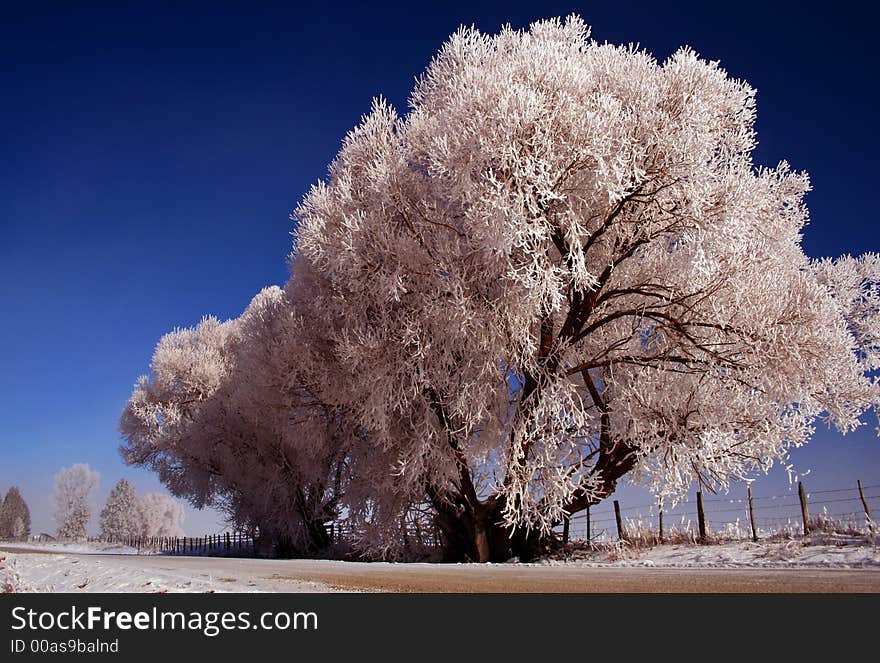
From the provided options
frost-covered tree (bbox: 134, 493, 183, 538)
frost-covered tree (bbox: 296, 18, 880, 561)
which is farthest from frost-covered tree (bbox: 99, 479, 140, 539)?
frost-covered tree (bbox: 296, 18, 880, 561)

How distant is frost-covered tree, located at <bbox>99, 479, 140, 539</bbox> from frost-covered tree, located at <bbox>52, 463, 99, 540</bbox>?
1.78 meters

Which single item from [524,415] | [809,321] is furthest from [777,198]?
[524,415]

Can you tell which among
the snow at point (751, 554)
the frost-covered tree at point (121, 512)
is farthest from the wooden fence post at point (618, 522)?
the frost-covered tree at point (121, 512)

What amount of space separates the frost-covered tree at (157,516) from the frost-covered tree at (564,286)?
65.6 m

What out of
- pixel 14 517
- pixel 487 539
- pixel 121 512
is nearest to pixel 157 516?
pixel 121 512

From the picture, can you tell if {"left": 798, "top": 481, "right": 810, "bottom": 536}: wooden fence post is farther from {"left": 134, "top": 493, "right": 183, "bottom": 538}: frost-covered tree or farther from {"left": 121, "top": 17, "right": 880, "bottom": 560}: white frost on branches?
{"left": 134, "top": 493, "right": 183, "bottom": 538}: frost-covered tree

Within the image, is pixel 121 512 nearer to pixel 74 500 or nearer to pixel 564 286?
pixel 74 500

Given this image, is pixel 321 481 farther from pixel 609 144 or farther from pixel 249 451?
pixel 609 144

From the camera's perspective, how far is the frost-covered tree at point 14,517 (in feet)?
226

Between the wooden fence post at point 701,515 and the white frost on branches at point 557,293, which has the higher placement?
the white frost on branches at point 557,293

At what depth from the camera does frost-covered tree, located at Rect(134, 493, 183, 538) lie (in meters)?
71.4

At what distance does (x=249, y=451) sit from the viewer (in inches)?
1061

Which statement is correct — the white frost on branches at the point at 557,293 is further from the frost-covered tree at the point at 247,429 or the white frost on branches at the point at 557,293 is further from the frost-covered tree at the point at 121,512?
the frost-covered tree at the point at 121,512
